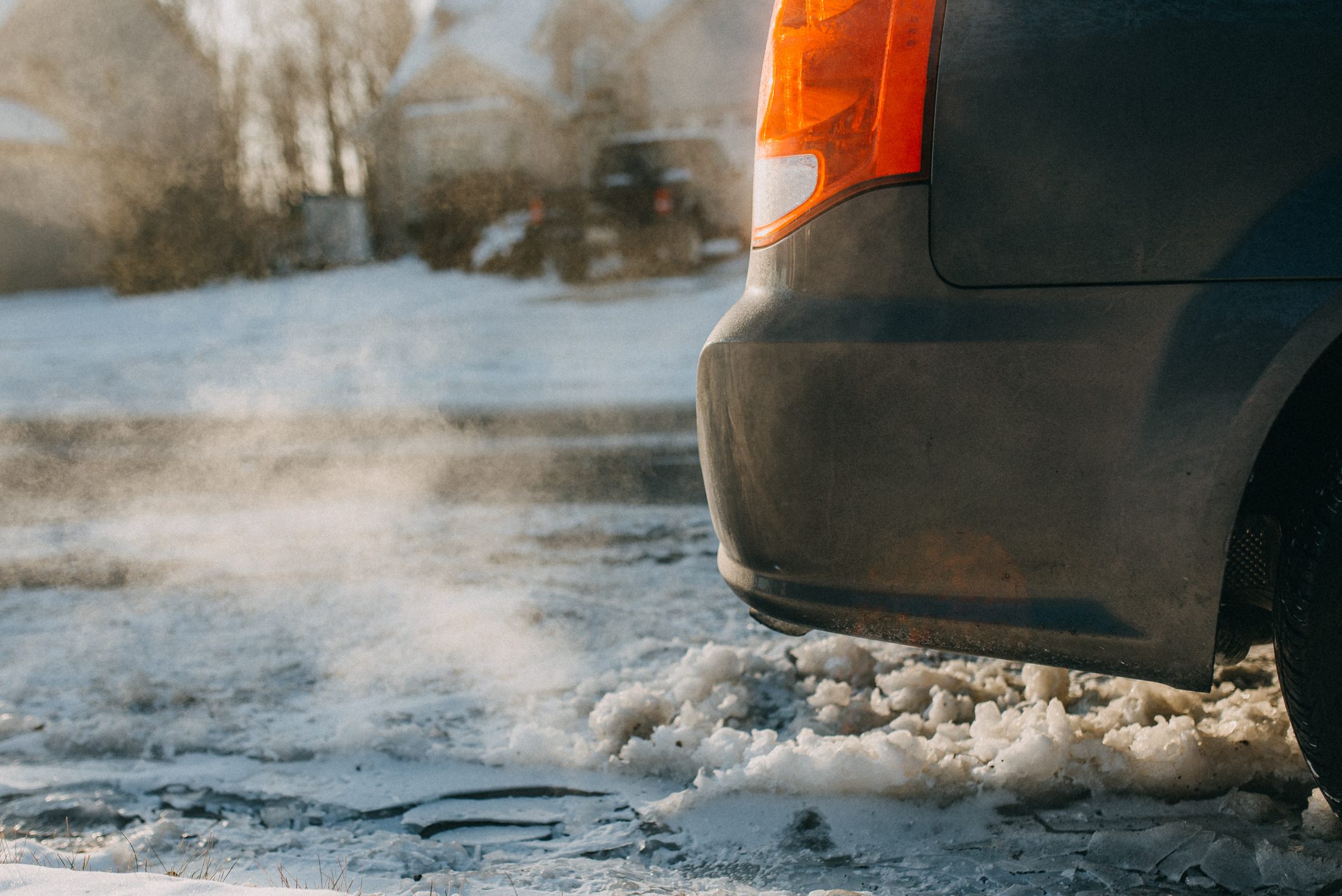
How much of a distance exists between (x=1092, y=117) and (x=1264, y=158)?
238mm

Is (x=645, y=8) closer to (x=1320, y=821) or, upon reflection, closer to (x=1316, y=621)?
(x=1320, y=821)

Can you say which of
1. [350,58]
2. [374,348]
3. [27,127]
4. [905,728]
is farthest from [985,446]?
[350,58]

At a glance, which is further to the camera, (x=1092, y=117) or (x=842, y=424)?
(x=842, y=424)

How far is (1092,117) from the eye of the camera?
4.99ft

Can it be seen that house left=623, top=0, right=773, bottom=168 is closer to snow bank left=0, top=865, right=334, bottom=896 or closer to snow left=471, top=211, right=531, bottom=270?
snow left=471, top=211, right=531, bottom=270

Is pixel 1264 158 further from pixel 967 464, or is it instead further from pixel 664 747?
pixel 664 747

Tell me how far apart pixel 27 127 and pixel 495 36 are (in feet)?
37.3

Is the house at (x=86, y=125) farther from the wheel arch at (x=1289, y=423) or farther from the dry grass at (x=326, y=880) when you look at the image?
the wheel arch at (x=1289, y=423)

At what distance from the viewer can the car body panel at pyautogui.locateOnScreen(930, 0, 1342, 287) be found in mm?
1439

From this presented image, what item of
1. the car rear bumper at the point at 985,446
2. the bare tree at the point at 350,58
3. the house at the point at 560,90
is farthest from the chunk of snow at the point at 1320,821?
the bare tree at the point at 350,58

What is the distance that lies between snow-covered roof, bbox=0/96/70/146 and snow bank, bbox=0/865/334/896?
85.5ft

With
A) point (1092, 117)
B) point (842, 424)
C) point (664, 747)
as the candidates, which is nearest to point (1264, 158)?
point (1092, 117)

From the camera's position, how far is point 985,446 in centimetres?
158

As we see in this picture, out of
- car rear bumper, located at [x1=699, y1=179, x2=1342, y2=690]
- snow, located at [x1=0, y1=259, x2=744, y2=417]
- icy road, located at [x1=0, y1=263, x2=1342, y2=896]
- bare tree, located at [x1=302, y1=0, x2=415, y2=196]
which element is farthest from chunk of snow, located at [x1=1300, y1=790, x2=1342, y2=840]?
bare tree, located at [x1=302, y1=0, x2=415, y2=196]
